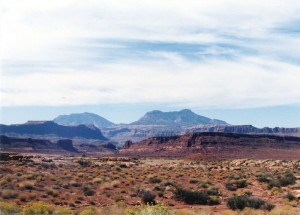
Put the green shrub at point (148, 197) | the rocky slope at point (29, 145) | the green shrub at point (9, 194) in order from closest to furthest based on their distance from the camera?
the green shrub at point (9, 194)
the green shrub at point (148, 197)
the rocky slope at point (29, 145)

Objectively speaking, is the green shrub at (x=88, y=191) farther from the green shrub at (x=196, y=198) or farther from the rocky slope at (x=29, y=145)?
the rocky slope at (x=29, y=145)

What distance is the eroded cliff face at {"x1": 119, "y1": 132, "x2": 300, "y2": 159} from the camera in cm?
11819

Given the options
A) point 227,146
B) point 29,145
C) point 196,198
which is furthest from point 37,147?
point 196,198

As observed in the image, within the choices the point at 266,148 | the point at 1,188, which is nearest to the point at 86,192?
the point at 1,188

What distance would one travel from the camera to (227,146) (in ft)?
408

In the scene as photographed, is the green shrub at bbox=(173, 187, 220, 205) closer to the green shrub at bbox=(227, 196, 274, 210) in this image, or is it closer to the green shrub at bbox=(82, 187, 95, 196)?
the green shrub at bbox=(227, 196, 274, 210)

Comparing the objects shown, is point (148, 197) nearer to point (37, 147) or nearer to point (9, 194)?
point (9, 194)

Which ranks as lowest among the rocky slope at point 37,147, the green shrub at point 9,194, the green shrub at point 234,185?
the rocky slope at point 37,147

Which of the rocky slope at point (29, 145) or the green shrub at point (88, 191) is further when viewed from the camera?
the rocky slope at point (29, 145)

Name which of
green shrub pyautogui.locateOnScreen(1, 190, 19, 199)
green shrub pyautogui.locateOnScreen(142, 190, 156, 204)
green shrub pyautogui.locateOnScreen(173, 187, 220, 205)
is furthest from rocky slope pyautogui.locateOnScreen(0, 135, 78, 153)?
green shrub pyautogui.locateOnScreen(173, 187, 220, 205)

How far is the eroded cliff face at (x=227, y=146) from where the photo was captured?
388ft

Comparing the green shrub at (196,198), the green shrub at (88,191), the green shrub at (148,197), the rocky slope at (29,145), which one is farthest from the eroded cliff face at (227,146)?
the green shrub at (148,197)

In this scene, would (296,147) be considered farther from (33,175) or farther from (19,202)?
(19,202)

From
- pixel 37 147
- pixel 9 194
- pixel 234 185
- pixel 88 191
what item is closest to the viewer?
pixel 9 194
